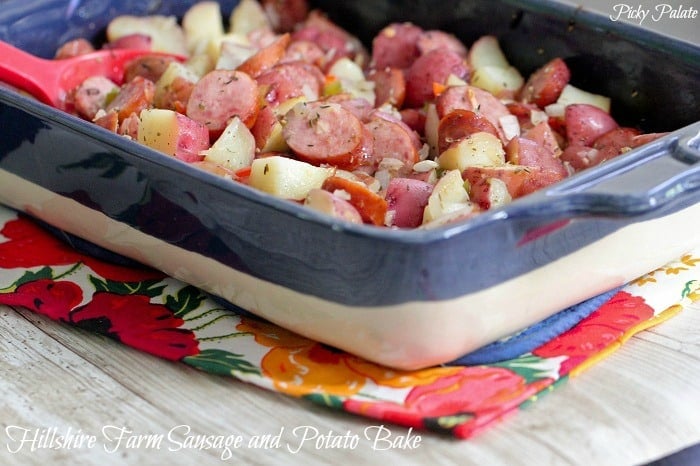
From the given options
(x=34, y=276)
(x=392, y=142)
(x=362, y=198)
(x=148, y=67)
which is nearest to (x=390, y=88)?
(x=392, y=142)

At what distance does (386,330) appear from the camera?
123cm


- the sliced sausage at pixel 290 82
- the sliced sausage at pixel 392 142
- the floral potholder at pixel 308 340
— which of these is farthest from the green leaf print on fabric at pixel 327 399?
the sliced sausage at pixel 290 82

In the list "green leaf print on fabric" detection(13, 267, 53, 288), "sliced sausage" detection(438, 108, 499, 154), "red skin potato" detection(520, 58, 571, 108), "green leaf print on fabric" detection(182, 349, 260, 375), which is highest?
"red skin potato" detection(520, 58, 571, 108)

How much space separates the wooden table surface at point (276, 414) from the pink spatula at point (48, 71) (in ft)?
1.83

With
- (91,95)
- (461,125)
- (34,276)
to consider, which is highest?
(461,125)

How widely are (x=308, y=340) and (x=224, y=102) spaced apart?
477 millimetres

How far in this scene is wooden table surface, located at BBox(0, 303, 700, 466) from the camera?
4.00ft

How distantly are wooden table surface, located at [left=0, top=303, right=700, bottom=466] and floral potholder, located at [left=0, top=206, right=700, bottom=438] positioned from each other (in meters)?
0.02

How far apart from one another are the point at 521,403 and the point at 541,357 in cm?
10

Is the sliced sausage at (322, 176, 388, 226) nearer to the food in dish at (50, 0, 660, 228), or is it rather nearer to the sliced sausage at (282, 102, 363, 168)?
the food in dish at (50, 0, 660, 228)

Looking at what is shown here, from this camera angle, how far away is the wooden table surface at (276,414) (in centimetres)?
122

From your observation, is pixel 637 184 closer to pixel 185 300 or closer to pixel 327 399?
pixel 327 399

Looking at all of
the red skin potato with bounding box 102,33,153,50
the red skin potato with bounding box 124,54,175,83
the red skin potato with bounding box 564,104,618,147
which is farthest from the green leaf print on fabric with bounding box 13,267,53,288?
the red skin potato with bounding box 564,104,618,147

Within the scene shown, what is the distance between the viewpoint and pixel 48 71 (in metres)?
1.86
